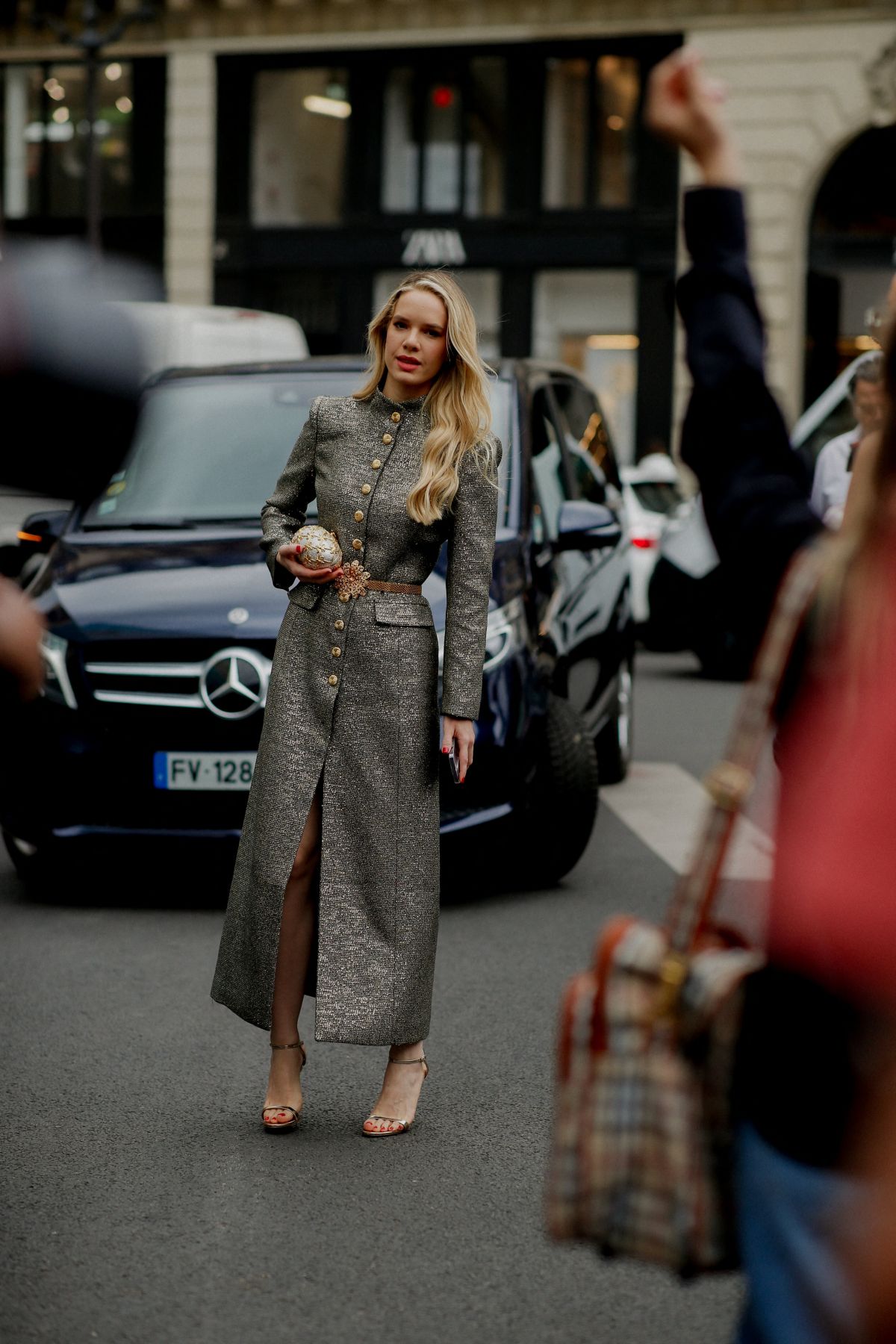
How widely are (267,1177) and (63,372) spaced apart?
98.2 inches

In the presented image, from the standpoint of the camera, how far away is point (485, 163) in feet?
90.5

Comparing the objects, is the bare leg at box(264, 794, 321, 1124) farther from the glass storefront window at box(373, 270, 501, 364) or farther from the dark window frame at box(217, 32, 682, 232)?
the glass storefront window at box(373, 270, 501, 364)

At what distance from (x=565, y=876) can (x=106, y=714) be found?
71.6 inches

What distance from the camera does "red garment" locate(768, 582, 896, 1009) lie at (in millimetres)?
1623

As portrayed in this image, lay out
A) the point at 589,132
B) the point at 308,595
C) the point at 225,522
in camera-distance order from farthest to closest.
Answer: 1. the point at 589,132
2. the point at 225,522
3. the point at 308,595

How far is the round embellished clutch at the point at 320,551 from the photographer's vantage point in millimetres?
4254

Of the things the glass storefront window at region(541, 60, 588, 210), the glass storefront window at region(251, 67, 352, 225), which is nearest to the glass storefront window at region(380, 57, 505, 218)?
the glass storefront window at region(541, 60, 588, 210)

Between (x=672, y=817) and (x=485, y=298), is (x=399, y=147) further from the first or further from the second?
(x=672, y=817)

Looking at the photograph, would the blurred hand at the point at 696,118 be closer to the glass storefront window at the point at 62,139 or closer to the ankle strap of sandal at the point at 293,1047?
the ankle strap of sandal at the point at 293,1047

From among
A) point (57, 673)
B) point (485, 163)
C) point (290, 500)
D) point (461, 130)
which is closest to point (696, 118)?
point (290, 500)

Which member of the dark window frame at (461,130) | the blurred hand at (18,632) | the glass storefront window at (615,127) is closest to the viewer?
the blurred hand at (18,632)

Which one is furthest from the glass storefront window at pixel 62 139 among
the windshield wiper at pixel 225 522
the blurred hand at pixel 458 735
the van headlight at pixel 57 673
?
the blurred hand at pixel 458 735

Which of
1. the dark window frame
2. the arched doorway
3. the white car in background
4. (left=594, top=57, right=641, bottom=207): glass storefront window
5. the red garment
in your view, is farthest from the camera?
(left=594, top=57, right=641, bottom=207): glass storefront window

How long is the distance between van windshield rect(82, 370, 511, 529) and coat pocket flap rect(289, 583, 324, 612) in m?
2.66
